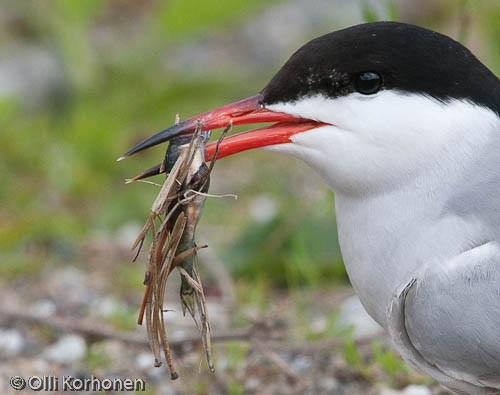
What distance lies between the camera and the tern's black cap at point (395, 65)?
2143mm

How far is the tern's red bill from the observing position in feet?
7.39

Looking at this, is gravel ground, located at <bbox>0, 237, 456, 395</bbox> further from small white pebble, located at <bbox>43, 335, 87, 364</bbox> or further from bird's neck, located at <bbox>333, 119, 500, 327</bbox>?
bird's neck, located at <bbox>333, 119, 500, 327</bbox>

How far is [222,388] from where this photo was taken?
9.20ft

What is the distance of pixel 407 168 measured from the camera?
2205 mm

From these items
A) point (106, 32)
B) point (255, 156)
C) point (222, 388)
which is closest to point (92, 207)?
point (255, 156)

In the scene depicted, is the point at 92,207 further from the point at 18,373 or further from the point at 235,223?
the point at 18,373

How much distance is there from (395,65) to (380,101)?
0.31 ft

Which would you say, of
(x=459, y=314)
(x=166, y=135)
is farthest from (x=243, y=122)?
(x=459, y=314)

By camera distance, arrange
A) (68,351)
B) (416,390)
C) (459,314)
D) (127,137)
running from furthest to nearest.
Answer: (127,137)
(68,351)
(416,390)
(459,314)

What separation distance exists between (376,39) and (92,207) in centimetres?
276
